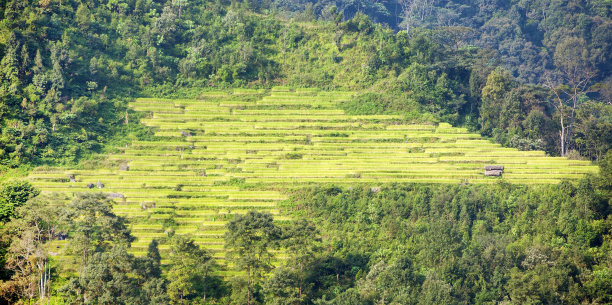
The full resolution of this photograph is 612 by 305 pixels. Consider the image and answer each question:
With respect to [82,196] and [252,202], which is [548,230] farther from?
[82,196]

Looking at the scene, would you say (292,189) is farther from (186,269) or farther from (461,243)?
(461,243)

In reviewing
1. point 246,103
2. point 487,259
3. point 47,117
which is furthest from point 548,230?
point 47,117

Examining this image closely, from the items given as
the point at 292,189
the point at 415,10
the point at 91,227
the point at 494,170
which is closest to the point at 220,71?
the point at 292,189

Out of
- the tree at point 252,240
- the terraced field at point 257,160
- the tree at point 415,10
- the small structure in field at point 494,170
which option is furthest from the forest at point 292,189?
the tree at point 415,10

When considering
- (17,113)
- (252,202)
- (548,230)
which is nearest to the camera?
(548,230)

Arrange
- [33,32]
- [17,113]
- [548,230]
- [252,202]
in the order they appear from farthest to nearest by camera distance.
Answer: [33,32] → [17,113] → [252,202] → [548,230]

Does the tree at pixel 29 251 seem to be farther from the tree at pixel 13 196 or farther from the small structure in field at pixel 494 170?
the small structure in field at pixel 494 170

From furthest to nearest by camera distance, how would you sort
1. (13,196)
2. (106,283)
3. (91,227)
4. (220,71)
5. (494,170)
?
(220,71) < (494,170) < (13,196) < (91,227) < (106,283)

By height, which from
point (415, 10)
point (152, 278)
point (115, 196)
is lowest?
point (152, 278)
